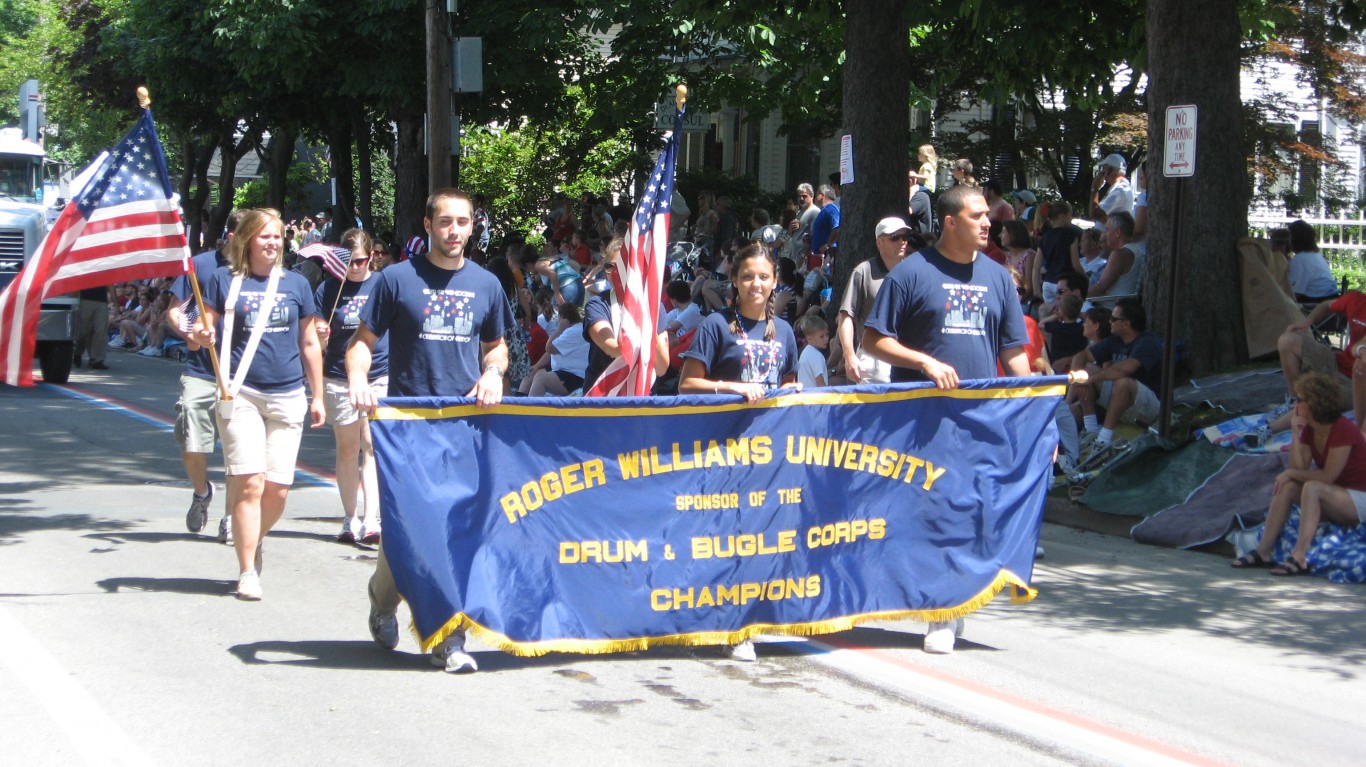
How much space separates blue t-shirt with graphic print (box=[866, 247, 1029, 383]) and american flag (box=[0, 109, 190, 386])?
11.2ft

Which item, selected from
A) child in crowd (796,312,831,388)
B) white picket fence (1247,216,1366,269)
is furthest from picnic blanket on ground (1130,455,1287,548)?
white picket fence (1247,216,1366,269)

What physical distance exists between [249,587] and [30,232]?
15.0m

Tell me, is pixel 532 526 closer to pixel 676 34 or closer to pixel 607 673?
pixel 607 673

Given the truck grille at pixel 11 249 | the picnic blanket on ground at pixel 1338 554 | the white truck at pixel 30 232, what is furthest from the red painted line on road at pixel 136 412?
the picnic blanket on ground at pixel 1338 554

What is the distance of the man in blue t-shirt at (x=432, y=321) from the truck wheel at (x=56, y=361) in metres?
14.9

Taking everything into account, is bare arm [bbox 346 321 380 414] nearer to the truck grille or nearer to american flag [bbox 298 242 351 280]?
american flag [bbox 298 242 351 280]

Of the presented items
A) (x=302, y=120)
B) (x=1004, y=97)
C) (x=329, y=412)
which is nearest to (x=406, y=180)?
(x=302, y=120)

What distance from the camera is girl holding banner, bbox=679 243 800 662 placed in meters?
6.71

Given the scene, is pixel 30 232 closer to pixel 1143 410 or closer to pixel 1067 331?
pixel 1067 331

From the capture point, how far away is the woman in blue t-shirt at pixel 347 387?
912 cm

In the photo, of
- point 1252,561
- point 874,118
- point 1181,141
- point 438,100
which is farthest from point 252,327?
point 438,100

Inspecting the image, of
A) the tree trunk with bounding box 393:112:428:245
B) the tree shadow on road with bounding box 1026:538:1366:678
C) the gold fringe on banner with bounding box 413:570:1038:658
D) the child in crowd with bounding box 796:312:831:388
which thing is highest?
the tree trunk with bounding box 393:112:428:245

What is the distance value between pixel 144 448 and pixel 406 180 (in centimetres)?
1263

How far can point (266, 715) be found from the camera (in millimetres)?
5629
